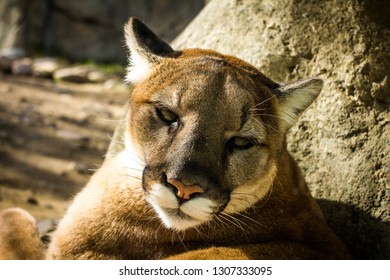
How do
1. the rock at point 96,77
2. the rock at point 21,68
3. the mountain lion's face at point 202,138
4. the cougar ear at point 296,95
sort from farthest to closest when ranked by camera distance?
the rock at point 96,77
the rock at point 21,68
the cougar ear at point 296,95
the mountain lion's face at point 202,138

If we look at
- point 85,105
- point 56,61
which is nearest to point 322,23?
point 85,105

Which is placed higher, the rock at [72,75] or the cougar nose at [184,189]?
the cougar nose at [184,189]

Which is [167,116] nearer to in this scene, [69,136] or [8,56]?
[69,136]

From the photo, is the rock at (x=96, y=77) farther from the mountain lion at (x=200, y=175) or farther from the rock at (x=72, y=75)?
the mountain lion at (x=200, y=175)

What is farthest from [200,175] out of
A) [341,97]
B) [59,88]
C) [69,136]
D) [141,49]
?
[59,88]

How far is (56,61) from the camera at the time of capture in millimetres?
14719

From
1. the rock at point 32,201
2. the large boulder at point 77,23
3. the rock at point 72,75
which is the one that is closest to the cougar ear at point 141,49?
the rock at point 32,201

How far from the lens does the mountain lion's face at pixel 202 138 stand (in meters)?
4.18

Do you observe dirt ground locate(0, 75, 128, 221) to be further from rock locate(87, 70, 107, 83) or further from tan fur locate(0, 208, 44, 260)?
tan fur locate(0, 208, 44, 260)

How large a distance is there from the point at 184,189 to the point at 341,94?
7.21 ft

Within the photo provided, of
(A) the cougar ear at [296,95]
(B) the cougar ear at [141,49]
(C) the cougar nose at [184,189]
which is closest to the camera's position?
(C) the cougar nose at [184,189]

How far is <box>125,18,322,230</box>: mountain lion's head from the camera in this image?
4.21m
